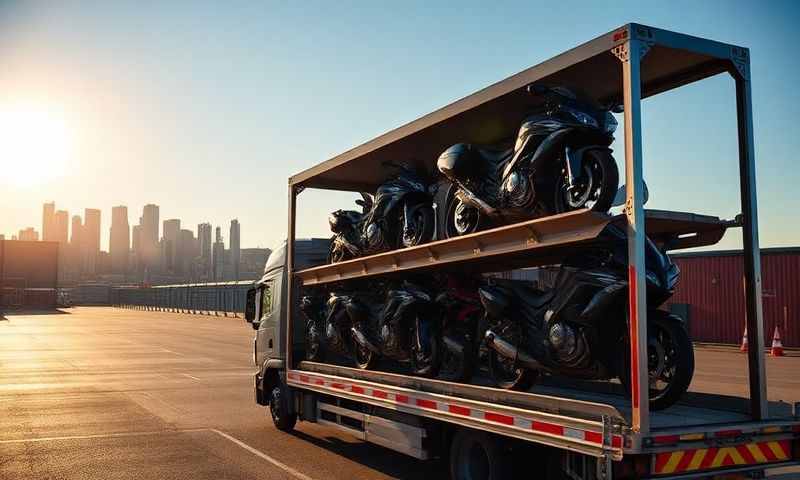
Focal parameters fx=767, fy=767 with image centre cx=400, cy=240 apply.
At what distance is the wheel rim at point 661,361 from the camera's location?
20.3 ft

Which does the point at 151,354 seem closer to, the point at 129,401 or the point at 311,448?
the point at 129,401

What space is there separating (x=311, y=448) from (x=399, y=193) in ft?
11.5

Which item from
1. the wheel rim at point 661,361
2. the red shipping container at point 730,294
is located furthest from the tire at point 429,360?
the red shipping container at point 730,294

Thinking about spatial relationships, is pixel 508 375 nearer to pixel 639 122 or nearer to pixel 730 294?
pixel 639 122

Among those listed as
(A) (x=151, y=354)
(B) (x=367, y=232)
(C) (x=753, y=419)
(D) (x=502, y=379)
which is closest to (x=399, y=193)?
(B) (x=367, y=232)

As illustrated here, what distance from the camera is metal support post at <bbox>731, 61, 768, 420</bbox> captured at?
5.85 m

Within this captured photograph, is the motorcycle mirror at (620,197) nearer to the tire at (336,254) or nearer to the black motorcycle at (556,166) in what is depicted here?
the black motorcycle at (556,166)

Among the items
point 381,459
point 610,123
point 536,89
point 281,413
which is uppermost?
point 536,89

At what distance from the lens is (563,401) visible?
18.2ft

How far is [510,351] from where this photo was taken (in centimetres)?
672

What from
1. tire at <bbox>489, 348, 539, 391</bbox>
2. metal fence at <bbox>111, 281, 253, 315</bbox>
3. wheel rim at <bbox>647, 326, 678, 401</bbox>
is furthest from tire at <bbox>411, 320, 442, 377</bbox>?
metal fence at <bbox>111, 281, 253, 315</bbox>

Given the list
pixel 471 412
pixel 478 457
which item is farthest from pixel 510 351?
pixel 478 457

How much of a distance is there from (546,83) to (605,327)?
2036 millimetres

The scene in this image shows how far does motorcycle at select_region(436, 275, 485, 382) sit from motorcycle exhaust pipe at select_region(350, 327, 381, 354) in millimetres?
1284
